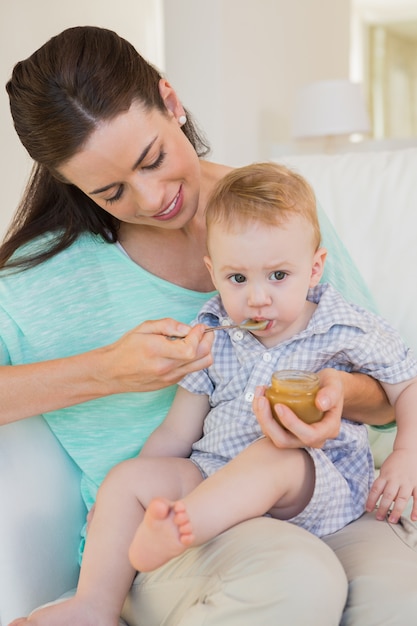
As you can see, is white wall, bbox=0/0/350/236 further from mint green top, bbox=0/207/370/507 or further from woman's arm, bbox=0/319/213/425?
woman's arm, bbox=0/319/213/425

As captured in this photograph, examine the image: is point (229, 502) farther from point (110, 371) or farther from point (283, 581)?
point (110, 371)

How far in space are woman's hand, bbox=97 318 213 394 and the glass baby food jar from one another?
0.13 metres

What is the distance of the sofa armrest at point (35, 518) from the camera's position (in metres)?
1.49

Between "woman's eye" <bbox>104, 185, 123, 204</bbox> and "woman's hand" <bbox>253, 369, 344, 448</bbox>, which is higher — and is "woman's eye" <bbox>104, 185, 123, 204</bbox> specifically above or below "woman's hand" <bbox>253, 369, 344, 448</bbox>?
above

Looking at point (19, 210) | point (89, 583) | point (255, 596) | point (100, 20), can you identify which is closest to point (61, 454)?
point (89, 583)

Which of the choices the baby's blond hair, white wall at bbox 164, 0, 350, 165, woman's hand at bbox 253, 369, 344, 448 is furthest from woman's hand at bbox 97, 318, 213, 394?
white wall at bbox 164, 0, 350, 165

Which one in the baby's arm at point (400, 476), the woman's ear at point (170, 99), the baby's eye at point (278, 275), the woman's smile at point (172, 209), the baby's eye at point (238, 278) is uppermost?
the woman's ear at point (170, 99)

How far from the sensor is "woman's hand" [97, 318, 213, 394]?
51.3 inches

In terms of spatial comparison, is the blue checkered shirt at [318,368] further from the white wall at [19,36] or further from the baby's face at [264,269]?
the white wall at [19,36]

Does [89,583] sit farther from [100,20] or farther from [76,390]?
[100,20]

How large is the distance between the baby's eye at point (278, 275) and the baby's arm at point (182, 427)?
0.96 feet

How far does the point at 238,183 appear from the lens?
58.6 inches

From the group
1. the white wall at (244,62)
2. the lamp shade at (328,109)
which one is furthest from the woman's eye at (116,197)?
the lamp shade at (328,109)

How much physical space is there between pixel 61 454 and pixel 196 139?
2.48 ft
